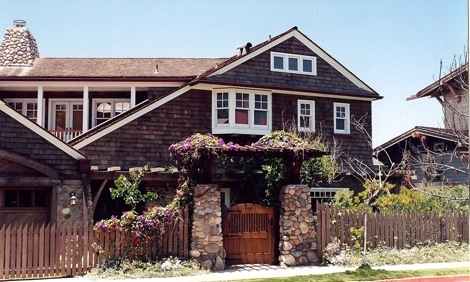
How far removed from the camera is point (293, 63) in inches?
941

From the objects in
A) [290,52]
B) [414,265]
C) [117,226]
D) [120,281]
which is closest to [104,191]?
[117,226]

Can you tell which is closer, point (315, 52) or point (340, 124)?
point (315, 52)

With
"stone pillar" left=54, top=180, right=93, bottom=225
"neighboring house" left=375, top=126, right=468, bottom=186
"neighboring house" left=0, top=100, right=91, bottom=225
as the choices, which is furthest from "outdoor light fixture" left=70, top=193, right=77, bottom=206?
"neighboring house" left=375, top=126, right=468, bottom=186

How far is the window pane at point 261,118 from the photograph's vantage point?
22562 mm

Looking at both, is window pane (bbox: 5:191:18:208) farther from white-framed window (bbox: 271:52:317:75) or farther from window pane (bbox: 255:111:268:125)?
white-framed window (bbox: 271:52:317:75)

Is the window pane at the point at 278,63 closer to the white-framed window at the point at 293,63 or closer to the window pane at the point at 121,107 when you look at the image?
the white-framed window at the point at 293,63

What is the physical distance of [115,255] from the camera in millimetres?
14164

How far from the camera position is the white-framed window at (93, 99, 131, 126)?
24.1 m

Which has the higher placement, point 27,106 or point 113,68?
point 113,68

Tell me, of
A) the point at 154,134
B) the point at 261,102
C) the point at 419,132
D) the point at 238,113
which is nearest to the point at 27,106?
the point at 154,134

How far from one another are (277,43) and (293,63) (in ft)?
3.78

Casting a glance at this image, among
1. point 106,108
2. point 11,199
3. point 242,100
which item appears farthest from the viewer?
point 106,108

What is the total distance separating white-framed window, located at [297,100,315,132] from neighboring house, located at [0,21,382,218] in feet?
0.14

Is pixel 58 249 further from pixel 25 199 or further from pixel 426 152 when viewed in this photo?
pixel 426 152
